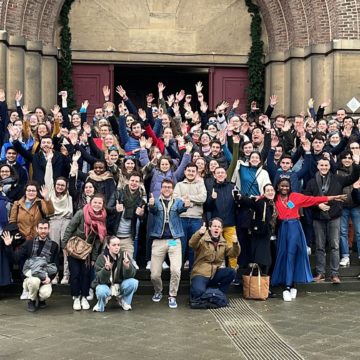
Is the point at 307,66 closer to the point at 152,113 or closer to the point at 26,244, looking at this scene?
the point at 152,113

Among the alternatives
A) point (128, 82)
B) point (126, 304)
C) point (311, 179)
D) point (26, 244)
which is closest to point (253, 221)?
point (311, 179)

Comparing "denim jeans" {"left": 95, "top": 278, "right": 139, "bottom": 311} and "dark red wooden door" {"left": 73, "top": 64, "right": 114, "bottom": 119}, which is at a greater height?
"dark red wooden door" {"left": 73, "top": 64, "right": 114, "bottom": 119}

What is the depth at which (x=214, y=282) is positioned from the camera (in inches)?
343

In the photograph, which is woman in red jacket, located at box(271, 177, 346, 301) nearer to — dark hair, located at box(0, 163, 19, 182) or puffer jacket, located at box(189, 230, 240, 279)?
puffer jacket, located at box(189, 230, 240, 279)

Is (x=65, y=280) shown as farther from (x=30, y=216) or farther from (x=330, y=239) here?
(x=330, y=239)

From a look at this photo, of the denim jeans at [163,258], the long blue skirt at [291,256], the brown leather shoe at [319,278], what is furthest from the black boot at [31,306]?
the brown leather shoe at [319,278]

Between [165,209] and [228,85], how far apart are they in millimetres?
9016

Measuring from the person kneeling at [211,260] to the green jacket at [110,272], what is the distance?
922 millimetres

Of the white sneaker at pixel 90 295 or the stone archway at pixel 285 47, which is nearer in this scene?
the white sneaker at pixel 90 295

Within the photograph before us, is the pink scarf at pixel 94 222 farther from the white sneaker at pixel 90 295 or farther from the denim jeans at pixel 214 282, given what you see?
the denim jeans at pixel 214 282

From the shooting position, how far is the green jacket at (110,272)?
816cm

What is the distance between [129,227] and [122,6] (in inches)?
359

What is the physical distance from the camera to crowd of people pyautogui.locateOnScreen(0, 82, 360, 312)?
8.48 meters

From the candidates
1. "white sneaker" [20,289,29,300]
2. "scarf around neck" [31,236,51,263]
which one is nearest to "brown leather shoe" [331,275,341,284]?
"scarf around neck" [31,236,51,263]
